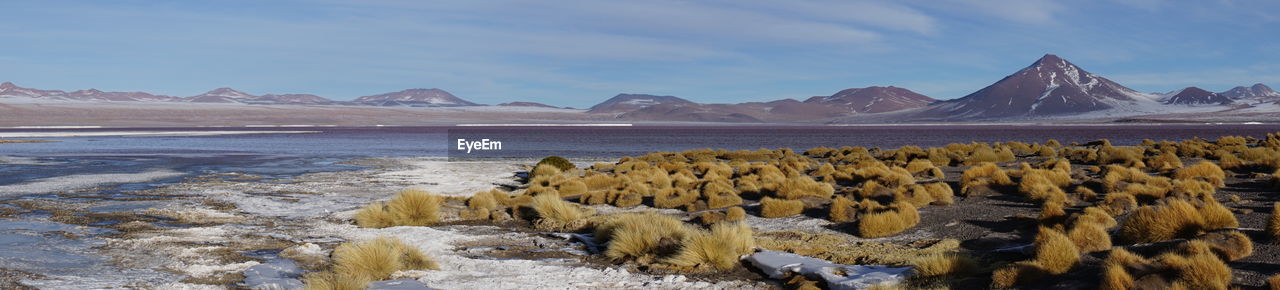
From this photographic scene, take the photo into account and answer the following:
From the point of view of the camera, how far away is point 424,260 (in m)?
9.70

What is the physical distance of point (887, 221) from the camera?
11617mm

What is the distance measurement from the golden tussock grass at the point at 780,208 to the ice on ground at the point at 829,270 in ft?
11.9

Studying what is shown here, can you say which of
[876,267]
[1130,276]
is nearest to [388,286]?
[876,267]

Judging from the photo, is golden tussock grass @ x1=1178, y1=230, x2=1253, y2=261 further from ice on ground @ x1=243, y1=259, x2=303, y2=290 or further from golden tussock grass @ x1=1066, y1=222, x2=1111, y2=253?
ice on ground @ x1=243, y1=259, x2=303, y2=290

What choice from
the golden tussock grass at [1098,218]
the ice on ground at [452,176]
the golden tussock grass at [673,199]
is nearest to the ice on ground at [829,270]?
the golden tussock grass at [1098,218]

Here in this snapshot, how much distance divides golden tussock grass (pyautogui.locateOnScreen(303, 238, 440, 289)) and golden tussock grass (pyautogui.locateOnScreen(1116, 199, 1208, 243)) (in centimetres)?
716

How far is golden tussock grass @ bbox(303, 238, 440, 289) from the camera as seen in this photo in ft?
27.1

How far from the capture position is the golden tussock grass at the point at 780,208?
45.2 ft

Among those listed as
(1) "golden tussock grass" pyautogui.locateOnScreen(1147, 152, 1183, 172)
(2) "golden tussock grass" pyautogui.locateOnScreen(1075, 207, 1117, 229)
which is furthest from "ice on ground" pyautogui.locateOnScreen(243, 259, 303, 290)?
(1) "golden tussock grass" pyautogui.locateOnScreen(1147, 152, 1183, 172)

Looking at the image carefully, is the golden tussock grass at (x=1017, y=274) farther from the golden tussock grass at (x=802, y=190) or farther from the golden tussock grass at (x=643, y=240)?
the golden tussock grass at (x=802, y=190)

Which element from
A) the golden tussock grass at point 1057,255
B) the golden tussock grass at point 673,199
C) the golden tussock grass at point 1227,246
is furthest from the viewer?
the golden tussock grass at point 673,199

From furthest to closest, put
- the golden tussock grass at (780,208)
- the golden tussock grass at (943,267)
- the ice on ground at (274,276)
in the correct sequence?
the golden tussock grass at (780,208)
the ice on ground at (274,276)
the golden tussock grass at (943,267)

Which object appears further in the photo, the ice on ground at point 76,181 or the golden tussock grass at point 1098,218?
the ice on ground at point 76,181

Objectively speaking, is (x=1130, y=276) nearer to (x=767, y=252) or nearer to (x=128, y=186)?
(x=767, y=252)
